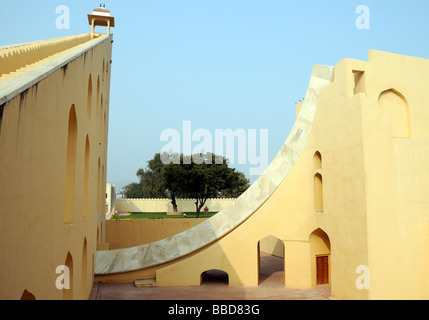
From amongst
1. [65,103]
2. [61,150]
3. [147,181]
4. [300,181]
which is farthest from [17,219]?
[147,181]

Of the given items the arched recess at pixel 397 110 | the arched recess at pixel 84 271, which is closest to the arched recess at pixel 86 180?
the arched recess at pixel 84 271

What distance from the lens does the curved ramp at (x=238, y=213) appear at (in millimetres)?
12305

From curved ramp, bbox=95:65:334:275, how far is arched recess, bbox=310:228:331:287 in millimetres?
2135

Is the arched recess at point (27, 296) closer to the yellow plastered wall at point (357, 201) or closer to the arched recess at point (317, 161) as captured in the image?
the yellow plastered wall at point (357, 201)

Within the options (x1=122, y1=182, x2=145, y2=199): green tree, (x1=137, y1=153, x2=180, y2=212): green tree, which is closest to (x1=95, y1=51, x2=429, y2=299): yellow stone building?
(x1=137, y1=153, x2=180, y2=212): green tree

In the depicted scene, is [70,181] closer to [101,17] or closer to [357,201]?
[357,201]

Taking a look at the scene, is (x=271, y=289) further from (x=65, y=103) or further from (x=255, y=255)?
(x=65, y=103)

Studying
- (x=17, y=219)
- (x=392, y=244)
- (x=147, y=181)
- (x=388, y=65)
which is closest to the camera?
(x=17, y=219)

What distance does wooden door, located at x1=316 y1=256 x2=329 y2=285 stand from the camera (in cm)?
1188

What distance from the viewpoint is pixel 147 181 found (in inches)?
1741

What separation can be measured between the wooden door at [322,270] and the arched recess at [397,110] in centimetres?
470

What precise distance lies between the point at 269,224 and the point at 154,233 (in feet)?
28.4

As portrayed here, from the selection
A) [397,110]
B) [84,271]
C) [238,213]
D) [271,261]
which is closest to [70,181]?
[84,271]

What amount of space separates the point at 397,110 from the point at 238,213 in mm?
6158
